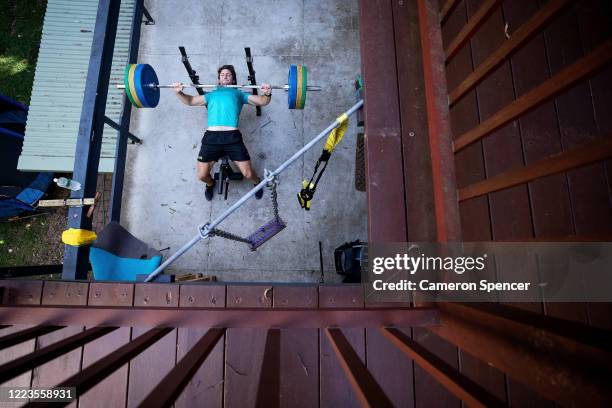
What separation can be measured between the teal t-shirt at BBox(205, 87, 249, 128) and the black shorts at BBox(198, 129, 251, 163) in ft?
0.36

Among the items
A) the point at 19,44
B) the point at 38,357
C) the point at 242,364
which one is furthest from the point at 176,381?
the point at 19,44

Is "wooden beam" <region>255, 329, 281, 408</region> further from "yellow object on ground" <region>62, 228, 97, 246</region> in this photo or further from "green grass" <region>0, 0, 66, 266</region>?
"green grass" <region>0, 0, 66, 266</region>

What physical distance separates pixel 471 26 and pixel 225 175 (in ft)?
8.72

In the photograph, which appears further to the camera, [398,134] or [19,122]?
[19,122]

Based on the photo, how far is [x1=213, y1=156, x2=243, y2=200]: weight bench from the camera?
3468 millimetres

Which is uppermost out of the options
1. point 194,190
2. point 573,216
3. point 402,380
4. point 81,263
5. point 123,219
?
point 194,190

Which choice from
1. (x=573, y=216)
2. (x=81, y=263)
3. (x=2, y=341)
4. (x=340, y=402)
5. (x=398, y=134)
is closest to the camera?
(x=2, y=341)

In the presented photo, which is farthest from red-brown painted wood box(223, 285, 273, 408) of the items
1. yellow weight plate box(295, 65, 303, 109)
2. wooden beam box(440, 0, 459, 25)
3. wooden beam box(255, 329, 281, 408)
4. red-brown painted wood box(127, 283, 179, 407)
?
wooden beam box(440, 0, 459, 25)

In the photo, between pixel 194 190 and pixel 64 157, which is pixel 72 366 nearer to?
pixel 194 190

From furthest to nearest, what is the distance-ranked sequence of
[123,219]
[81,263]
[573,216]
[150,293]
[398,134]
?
[123,219] → [81,263] → [398,134] → [150,293] → [573,216]

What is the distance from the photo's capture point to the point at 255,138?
12.7 feet

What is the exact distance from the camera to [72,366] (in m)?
1.95

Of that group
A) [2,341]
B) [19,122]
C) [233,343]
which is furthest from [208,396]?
[19,122]

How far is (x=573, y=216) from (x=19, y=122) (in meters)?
5.11
